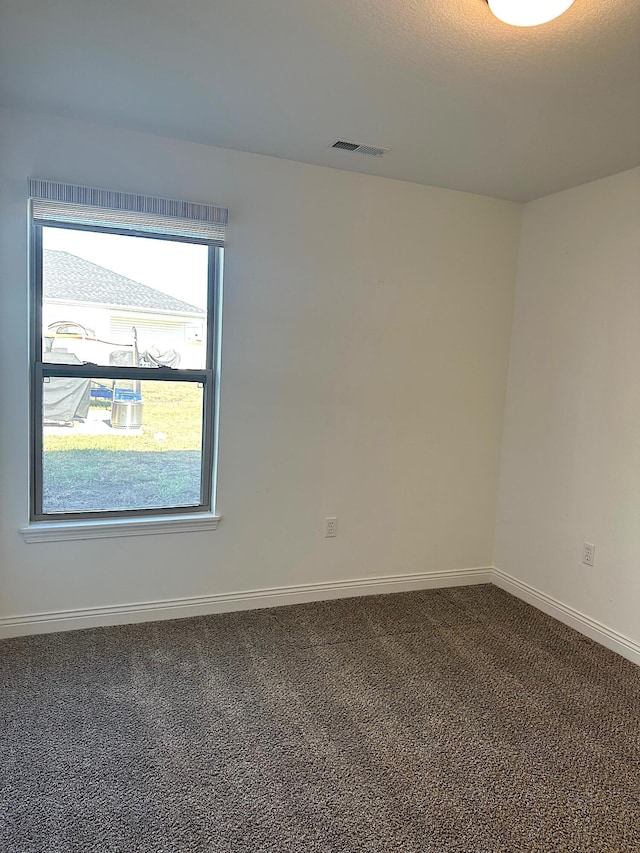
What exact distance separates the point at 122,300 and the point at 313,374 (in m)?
1.06

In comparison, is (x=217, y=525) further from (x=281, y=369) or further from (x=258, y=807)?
(x=258, y=807)

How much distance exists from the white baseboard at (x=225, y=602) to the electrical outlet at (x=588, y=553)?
778 mm

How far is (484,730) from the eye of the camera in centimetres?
220

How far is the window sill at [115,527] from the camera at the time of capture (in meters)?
2.71

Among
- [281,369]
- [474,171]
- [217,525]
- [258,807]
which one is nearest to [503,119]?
[474,171]

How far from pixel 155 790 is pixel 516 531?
101 inches

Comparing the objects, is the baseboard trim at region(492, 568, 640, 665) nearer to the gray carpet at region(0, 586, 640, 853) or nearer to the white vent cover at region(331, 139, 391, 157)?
the gray carpet at region(0, 586, 640, 853)

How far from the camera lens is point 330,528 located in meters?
3.30

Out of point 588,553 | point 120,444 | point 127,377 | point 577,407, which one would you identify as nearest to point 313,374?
point 127,377

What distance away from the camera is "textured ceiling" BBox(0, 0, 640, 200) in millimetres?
1684

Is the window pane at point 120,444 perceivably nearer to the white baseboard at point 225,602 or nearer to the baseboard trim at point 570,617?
the white baseboard at point 225,602

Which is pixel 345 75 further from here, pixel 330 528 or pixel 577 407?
pixel 330 528

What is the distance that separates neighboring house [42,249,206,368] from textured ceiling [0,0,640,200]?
0.69m

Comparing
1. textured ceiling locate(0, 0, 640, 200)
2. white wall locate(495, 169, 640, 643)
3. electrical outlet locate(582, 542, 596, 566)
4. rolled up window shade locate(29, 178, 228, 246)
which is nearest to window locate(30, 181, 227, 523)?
rolled up window shade locate(29, 178, 228, 246)
